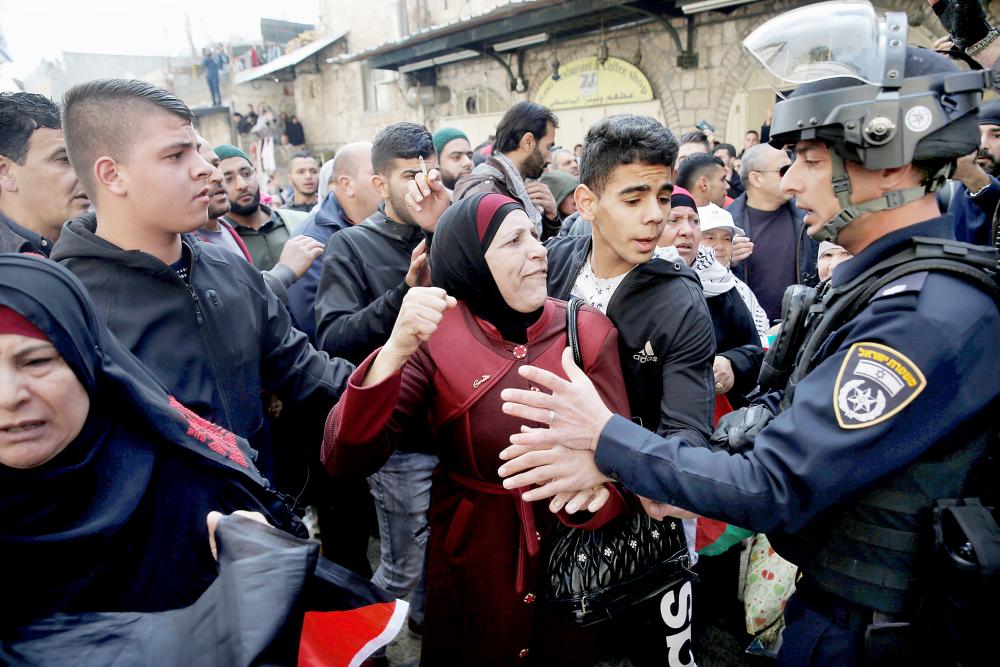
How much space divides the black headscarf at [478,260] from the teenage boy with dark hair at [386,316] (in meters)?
0.56

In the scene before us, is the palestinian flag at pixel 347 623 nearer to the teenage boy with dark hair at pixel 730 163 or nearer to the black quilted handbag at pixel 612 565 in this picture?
the black quilted handbag at pixel 612 565

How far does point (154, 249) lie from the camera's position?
195 cm

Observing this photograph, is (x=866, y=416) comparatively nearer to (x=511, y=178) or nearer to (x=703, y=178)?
(x=511, y=178)

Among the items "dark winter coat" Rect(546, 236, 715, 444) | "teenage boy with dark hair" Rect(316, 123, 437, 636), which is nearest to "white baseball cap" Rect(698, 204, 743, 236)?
"dark winter coat" Rect(546, 236, 715, 444)

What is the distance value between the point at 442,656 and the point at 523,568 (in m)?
0.48

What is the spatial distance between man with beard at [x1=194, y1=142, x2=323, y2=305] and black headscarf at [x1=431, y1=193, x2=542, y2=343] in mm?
1105

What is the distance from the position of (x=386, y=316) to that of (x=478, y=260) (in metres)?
0.90

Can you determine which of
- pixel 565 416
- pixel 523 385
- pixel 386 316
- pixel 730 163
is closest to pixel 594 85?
A: pixel 730 163

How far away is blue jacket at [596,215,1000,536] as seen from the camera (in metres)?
1.26

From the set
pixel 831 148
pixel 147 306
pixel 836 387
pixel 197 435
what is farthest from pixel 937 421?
pixel 147 306

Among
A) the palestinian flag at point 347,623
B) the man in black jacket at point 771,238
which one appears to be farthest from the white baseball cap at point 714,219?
the palestinian flag at point 347,623

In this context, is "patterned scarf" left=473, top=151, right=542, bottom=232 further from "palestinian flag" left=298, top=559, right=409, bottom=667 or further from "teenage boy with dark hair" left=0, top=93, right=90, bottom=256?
"palestinian flag" left=298, top=559, right=409, bottom=667

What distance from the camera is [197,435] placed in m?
1.54

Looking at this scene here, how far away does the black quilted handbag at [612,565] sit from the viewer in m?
1.76
